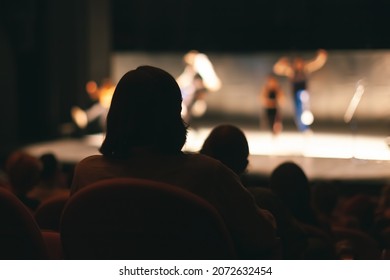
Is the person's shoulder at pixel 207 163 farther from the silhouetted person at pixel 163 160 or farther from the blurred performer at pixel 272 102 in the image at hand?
the blurred performer at pixel 272 102

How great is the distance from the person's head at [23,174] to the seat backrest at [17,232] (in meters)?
1.82

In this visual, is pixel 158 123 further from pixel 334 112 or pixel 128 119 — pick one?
pixel 334 112

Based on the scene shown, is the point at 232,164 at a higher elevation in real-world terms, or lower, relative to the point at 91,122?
higher

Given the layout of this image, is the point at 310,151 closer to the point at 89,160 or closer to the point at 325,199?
the point at 325,199

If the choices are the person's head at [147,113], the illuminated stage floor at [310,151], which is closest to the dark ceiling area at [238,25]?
the illuminated stage floor at [310,151]

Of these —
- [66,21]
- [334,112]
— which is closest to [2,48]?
[66,21]

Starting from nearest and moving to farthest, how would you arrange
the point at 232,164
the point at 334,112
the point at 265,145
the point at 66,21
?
1. the point at 232,164
2. the point at 265,145
3. the point at 66,21
4. the point at 334,112

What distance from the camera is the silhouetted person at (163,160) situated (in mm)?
1081

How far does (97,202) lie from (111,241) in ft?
0.21

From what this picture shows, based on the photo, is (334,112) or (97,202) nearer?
(97,202)

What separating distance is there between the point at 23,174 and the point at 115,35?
10.5 m

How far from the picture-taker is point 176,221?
93 centimetres

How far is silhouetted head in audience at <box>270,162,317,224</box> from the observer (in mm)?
2143

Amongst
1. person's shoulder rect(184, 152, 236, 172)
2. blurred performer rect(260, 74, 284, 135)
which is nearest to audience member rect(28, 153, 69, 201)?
person's shoulder rect(184, 152, 236, 172)
